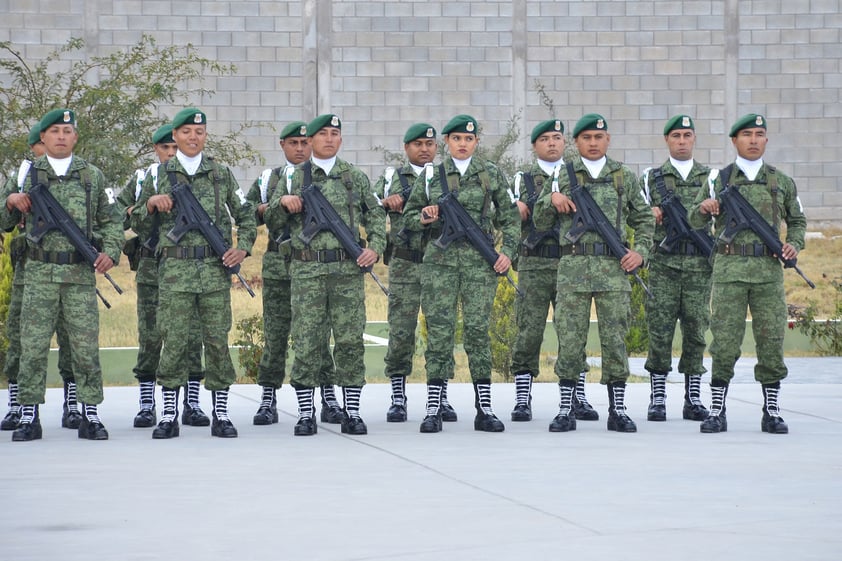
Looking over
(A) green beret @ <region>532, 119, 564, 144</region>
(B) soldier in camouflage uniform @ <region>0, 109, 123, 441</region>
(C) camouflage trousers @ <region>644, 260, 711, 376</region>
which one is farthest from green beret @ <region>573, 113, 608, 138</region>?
(B) soldier in camouflage uniform @ <region>0, 109, 123, 441</region>

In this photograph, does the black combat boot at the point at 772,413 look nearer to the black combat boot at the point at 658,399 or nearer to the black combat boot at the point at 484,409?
the black combat boot at the point at 658,399

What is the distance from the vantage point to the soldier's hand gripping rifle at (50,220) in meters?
8.84

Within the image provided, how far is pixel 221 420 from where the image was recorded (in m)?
9.16

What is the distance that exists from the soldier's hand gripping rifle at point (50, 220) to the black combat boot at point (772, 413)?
4372 millimetres

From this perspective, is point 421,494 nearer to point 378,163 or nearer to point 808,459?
point 808,459

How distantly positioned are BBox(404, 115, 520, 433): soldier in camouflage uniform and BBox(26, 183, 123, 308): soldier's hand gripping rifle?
2160mm

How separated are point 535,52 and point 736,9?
394 centimetres

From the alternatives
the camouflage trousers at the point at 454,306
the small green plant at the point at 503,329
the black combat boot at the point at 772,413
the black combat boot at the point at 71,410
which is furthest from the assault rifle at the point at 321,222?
the small green plant at the point at 503,329

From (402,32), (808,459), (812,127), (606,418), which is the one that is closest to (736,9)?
(812,127)

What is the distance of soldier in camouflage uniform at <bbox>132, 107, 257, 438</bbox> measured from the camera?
9.09 m

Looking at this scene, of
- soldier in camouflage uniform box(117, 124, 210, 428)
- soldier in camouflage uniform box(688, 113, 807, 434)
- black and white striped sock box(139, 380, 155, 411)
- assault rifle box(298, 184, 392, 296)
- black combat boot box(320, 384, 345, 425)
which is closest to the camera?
assault rifle box(298, 184, 392, 296)

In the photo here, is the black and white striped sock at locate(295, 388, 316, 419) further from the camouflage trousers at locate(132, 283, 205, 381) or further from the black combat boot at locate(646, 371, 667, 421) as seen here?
the black combat boot at locate(646, 371, 667, 421)

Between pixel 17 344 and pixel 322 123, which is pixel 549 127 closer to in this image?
pixel 322 123

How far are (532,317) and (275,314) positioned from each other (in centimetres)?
179
